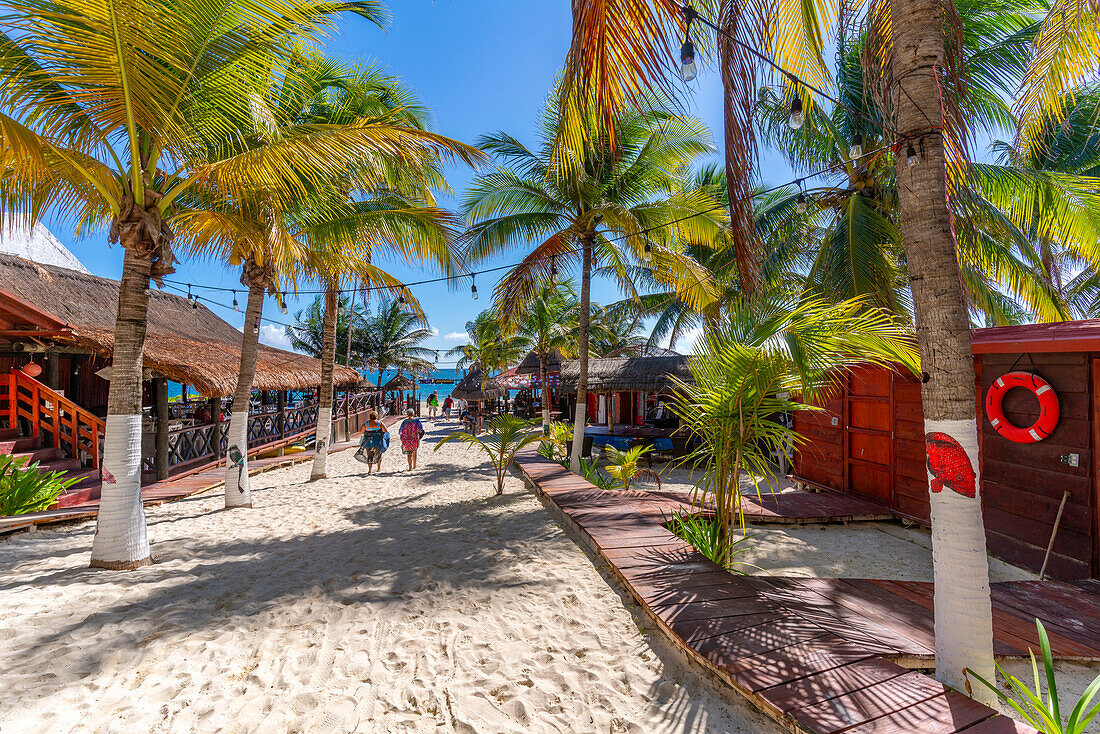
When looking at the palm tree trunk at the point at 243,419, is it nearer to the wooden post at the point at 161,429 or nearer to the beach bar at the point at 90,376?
the beach bar at the point at 90,376

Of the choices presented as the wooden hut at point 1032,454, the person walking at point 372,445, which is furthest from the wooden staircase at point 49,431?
the wooden hut at point 1032,454

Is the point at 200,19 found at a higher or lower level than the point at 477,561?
higher

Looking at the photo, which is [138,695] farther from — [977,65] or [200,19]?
[977,65]

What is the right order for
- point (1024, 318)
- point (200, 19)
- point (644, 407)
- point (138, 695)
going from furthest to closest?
point (644, 407) < point (1024, 318) < point (200, 19) < point (138, 695)

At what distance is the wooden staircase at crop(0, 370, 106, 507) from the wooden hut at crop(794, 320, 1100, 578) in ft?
34.5

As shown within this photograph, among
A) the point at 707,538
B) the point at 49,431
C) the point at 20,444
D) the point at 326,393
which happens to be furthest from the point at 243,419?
the point at 707,538

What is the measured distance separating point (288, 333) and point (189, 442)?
22.3 metres

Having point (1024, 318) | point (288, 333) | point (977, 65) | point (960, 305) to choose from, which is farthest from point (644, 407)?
point (288, 333)

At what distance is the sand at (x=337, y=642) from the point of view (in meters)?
2.30

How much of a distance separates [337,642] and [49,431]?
859 cm

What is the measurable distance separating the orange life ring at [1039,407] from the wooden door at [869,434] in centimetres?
151

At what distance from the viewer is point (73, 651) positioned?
2.74 meters

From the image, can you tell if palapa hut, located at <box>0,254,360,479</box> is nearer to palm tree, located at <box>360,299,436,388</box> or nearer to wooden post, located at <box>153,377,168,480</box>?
wooden post, located at <box>153,377,168,480</box>

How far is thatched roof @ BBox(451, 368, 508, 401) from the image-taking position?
752 inches
